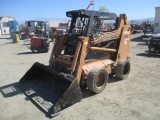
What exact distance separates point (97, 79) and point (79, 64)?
81cm

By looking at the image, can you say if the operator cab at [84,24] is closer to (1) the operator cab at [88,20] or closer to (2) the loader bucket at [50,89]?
(1) the operator cab at [88,20]

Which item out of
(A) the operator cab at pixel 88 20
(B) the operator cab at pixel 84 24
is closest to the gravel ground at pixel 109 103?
(B) the operator cab at pixel 84 24

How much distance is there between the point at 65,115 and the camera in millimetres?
4836

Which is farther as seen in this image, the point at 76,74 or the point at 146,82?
the point at 146,82

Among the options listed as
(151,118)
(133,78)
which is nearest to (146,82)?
(133,78)

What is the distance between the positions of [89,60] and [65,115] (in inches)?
85.2

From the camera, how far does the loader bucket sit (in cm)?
503

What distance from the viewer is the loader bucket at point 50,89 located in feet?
16.5

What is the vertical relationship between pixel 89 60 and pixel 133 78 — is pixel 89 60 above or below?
above

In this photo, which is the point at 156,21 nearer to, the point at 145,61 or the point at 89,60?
the point at 145,61

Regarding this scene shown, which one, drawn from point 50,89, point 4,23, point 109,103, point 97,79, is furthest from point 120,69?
point 4,23

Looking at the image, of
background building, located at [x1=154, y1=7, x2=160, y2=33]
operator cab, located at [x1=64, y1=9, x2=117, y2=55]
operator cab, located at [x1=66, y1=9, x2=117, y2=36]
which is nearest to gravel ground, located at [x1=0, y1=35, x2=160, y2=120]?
operator cab, located at [x1=64, y1=9, x2=117, y2=55]

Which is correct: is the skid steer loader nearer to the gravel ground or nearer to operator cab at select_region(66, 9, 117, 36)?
operator cab at select_region(66, 9, 117, 36)

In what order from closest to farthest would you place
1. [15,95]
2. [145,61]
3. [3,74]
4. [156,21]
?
[15,95] → [3,74] → [145,61] → [156,21]
